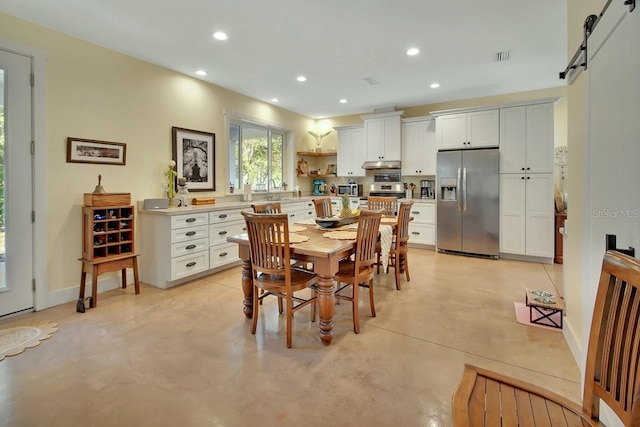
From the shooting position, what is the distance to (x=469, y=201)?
5.14 metres

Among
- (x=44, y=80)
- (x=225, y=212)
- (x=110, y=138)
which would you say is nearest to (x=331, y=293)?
(x=225, y=212)

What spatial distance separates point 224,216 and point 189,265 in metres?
0.81

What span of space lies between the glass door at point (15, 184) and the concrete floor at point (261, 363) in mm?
308

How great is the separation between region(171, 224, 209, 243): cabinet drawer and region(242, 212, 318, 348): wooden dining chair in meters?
1.67

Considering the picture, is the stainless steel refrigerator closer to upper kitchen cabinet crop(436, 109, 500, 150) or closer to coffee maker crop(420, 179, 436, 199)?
upper kitchen cabinet crop(436, 109, 500, 150)

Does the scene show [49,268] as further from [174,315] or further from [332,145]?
[332,145]

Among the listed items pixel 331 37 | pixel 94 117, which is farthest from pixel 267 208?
pixel 94 117

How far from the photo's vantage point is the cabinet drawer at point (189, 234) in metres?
3.70

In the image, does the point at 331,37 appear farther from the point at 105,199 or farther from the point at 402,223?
the point at 105,199

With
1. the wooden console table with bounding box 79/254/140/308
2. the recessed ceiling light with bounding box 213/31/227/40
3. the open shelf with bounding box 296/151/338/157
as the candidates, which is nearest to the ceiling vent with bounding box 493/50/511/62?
the recessed ceiling light with bounding box 213/31/227/40

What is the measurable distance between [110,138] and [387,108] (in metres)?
4.88

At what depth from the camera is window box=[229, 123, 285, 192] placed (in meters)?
5.46

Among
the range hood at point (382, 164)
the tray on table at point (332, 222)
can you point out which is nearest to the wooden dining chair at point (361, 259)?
the tray on table at point (332, 222)

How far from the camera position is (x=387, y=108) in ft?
20.8
